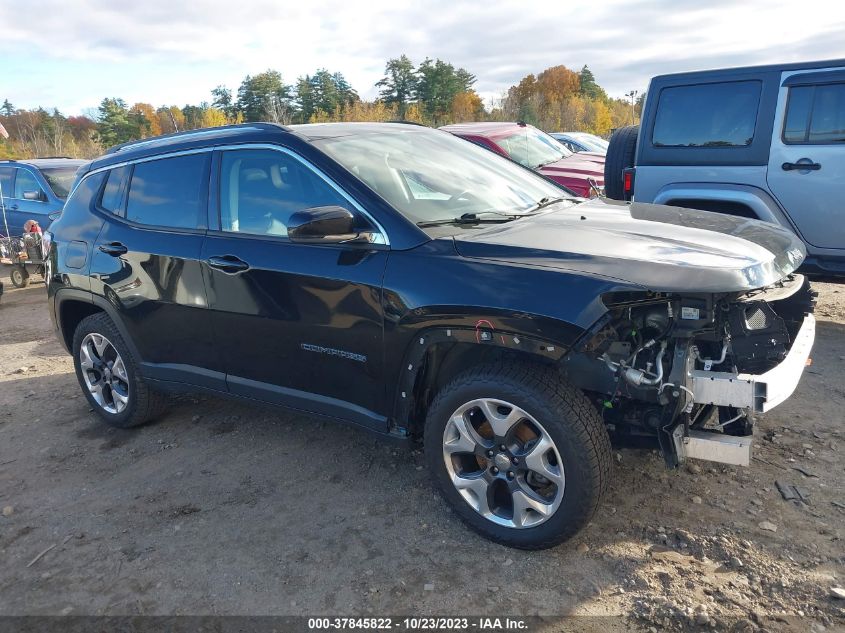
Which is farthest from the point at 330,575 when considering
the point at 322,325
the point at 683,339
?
the point at 683,339

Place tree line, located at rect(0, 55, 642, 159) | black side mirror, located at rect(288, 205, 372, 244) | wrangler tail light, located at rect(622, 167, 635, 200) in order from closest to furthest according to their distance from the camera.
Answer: black side mirror, located at rect(288, 205, 372, 244) → wrangler tail light, located at rect(622, 167, 635, 200) → tree line, located at rect(0, 55, 642, 159)

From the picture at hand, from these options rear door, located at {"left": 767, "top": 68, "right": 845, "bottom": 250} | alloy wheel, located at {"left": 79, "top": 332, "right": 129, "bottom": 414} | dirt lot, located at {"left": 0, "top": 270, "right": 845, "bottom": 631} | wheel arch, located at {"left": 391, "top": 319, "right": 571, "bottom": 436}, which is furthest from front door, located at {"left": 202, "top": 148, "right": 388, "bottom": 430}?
rear door, located at {"left": 767, "top": 68, "right": 845, "bottom": 250}

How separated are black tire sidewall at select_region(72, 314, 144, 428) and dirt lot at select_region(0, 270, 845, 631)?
0.73 feet

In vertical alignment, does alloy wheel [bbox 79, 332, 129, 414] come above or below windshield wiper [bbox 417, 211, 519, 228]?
below

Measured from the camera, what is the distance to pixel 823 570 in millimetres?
2740

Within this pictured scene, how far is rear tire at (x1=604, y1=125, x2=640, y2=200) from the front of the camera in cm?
662

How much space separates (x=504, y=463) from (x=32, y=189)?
35.5 feet

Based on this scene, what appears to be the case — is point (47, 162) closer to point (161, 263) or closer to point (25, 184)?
point (25, 184)

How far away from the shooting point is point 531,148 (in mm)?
10945

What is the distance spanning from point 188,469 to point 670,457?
278 cm

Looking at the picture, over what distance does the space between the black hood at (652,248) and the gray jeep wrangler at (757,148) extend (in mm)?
2391

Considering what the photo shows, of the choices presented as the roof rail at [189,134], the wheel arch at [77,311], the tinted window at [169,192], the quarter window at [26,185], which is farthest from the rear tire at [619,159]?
the quarter window at [26,185]

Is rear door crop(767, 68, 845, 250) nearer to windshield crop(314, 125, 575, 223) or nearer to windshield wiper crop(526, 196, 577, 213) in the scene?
windshield crop(314, 125, 575, 223)

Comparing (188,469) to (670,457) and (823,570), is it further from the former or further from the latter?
(823,570)
